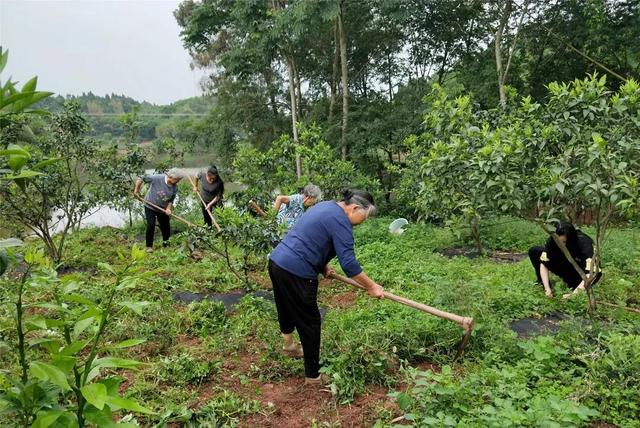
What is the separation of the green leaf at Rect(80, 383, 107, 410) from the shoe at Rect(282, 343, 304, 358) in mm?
2546

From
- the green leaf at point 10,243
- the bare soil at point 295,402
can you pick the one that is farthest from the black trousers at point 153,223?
the green leaf at point 10,243

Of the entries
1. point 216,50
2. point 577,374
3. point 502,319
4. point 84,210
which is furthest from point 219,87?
point 577,374

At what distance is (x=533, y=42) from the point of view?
11.6 metres

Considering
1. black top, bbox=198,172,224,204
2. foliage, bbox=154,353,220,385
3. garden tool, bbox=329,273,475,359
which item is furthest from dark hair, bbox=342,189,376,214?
black top, bbox=198,172,224,204

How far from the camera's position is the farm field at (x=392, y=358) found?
9.22 feet

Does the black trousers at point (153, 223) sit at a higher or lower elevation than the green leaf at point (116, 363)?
lower

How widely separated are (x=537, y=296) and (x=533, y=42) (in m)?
9.00

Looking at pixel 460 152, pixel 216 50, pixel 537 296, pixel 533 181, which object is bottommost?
pixel 537 296

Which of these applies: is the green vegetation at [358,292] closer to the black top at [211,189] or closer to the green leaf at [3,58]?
the green leaf at [3,58]

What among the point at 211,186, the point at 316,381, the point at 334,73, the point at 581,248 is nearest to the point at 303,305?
the point at 316,381

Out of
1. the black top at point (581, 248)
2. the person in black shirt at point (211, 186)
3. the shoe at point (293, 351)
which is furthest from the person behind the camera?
the person in black shirt at point (211, 186)

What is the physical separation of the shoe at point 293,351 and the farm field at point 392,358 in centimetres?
8

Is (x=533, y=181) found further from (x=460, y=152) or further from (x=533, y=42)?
(x=533, y=42)

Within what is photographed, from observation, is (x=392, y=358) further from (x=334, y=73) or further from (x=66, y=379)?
(x=334, y=73)
